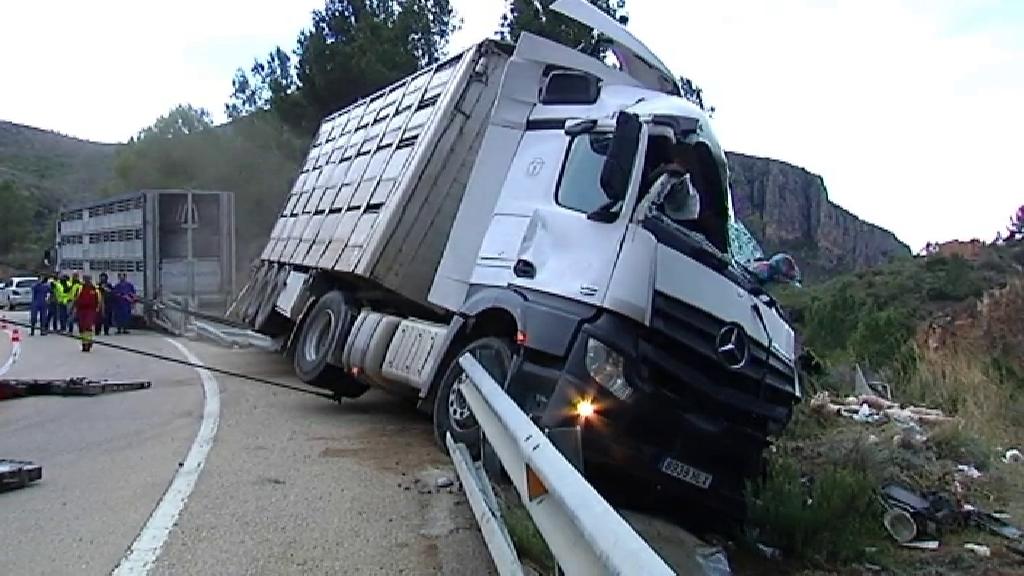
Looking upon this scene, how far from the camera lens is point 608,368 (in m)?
5.98

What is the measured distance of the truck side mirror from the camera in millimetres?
6238

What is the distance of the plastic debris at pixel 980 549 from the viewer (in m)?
6.41

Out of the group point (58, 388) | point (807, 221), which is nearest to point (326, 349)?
point (58, 388)

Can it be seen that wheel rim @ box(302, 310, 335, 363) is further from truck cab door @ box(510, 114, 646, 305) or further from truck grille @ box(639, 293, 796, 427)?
truck grille @ box(639, 293, 796, 427)

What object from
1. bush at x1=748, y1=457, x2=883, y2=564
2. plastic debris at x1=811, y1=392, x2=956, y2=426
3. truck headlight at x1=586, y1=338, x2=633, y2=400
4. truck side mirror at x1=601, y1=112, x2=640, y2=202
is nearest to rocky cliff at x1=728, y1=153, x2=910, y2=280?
plastic debris at x1=811, y1=392, x2=956, y2=426

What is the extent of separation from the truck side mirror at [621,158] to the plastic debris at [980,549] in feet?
9.60

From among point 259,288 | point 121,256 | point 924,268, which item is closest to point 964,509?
point 259,288

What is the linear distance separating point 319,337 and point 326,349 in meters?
0.51

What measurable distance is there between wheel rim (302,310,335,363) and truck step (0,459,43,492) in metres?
4.32

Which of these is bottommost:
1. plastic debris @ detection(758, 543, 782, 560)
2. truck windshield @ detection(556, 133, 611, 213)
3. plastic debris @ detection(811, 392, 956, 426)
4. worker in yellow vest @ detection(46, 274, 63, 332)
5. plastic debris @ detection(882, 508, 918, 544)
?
worker in yellow vest @ detection(46, 274, 63, 332)

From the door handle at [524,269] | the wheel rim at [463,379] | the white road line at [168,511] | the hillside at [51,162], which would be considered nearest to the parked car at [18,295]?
the white road line at [168,511]

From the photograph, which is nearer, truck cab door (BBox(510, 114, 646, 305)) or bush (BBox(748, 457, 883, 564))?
bush (BBox(748, 457, 883, 564))

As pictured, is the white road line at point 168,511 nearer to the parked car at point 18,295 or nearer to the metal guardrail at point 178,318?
the metal guardrail at point 178,318

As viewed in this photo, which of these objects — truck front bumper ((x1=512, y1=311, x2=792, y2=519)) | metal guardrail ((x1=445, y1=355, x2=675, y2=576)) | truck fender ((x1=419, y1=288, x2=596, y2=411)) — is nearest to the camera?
metal guardrail ((x1=445, y1=355, x2=675, y2=576))
